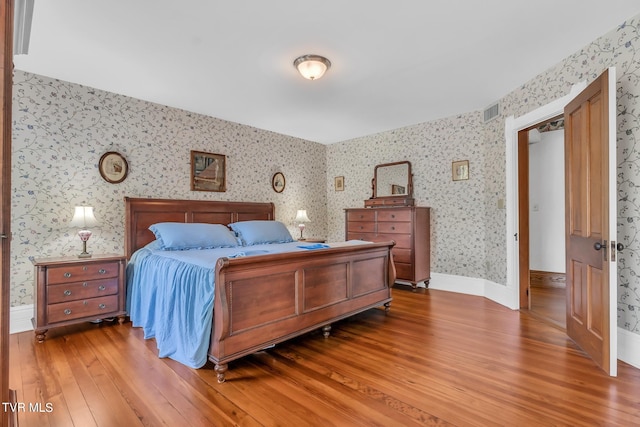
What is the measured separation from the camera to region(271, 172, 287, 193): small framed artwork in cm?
531

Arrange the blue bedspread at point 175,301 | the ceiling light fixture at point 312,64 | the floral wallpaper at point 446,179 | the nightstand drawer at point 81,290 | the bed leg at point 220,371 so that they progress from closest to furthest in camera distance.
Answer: the bed leg at point 220,371 → the blue bedspread at point 175,301 → the ceiling light fixture at point 312,64 → the nightstand drawer at point 81,290 → the floral wallpaper at point 446,179

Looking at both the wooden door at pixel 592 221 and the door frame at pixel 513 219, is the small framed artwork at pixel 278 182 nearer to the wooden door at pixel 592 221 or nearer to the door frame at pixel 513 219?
the door frame at pixel 513 219

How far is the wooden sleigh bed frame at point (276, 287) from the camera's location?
222 cm

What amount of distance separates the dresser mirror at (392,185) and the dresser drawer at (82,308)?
3.65 metres

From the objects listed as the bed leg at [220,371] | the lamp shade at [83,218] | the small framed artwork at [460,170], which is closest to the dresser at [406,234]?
the small framed artwork at [460,170]

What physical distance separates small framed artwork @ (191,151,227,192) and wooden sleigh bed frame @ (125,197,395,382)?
13.6 inches

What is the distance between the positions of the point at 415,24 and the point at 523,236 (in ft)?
8.84

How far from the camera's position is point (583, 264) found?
8.35 feet

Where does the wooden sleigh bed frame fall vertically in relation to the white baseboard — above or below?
above

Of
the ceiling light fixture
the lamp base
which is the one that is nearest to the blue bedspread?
the lamp base

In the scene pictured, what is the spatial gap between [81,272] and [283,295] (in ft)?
6.62

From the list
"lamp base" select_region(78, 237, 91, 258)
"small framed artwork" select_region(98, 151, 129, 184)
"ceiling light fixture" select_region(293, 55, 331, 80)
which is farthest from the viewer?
"small framed artwork" select_region(98, 151, 129, 184)

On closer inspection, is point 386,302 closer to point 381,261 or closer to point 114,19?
point 381,261

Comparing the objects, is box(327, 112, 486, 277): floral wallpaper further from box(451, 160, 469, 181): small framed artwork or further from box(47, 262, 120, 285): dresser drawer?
box(47, 262, 120, 285): dresser drawer
